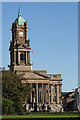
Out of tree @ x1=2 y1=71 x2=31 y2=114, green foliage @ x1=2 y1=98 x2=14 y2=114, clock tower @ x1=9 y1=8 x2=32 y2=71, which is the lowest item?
green foliage @ x1=2 y1=98 x2=14 y2=114

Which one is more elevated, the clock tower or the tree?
the clock tower

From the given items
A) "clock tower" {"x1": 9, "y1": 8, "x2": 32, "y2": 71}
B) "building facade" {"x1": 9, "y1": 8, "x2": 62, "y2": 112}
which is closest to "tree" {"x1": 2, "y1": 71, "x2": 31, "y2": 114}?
"building facade" {"x1": 9, "y1": 8, "x2": 62, "y2": 112}

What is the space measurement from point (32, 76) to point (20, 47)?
1294cm

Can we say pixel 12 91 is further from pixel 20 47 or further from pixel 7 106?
pixel 20 47

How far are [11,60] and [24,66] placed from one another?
6.13 metres

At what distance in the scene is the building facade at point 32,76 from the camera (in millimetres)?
132375

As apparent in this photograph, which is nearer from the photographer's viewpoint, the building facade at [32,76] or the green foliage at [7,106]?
the green foliage at [7,106]

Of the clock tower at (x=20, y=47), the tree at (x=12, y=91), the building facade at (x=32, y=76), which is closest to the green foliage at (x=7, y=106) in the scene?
the tree at (x=12, y=91)

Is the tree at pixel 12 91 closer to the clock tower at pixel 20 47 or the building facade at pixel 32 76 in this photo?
the building facade at pixel 32 76

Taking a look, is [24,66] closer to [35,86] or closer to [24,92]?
[35,86]

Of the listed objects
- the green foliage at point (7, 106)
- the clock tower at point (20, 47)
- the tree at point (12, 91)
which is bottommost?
the green foliage at point (7, 106)

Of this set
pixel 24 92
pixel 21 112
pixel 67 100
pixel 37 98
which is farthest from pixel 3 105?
pixel 67 100

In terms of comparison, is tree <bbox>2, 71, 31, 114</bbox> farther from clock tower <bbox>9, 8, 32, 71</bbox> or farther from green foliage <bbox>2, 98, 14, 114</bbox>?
clock tower <bbox>9, 8, 32, 71</bbox>

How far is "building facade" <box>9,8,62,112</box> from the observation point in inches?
5212
